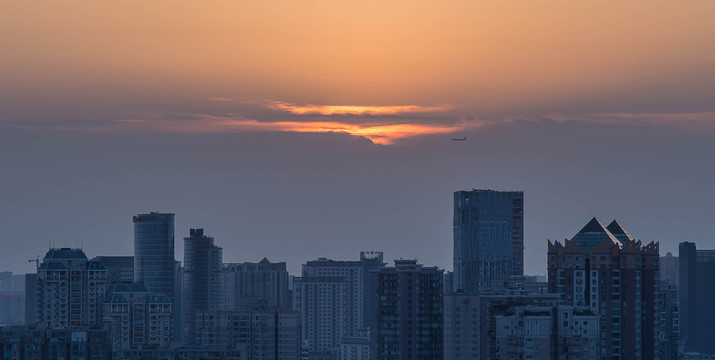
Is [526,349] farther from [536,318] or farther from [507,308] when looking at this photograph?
[507,308]

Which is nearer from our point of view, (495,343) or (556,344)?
(556,344)

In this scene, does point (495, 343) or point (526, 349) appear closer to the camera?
point (526, 349)

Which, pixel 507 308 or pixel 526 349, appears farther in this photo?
pixel 507 308

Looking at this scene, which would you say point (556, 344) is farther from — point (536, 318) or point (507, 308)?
point (507, 308)

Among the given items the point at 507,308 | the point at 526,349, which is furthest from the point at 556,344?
the point at 507,308

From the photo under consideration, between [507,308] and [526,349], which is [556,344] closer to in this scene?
[526,349]
